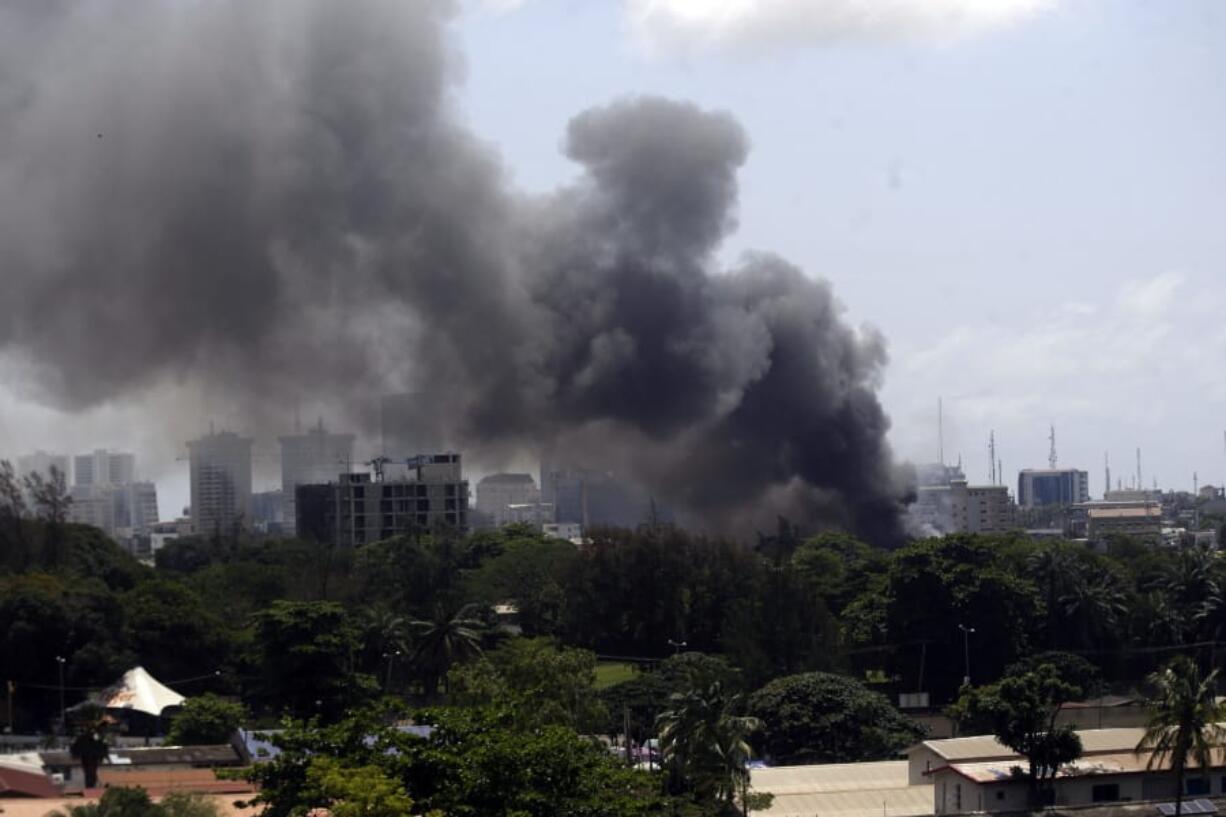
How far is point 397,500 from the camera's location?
109 m

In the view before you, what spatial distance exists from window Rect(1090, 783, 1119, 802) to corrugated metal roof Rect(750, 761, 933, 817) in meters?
3.27

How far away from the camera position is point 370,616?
182 feet

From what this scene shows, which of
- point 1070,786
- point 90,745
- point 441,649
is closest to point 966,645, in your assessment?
point 441,649

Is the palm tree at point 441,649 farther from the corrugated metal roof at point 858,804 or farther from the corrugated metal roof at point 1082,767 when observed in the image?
the corrugated metal roof at point 1082,767

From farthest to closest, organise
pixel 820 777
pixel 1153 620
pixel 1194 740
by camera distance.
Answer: pixel 1153 620, pixel 820 777, pixel 1194 740

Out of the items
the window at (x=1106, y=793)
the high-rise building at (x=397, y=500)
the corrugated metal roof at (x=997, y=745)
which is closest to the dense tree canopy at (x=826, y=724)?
the corrugated metal roof at (x=997, y=745)

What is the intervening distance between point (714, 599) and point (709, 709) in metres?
30.6

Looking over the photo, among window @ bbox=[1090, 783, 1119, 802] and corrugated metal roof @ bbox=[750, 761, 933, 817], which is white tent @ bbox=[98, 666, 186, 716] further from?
window @ bbox=[1090, 783, 1119, 802]

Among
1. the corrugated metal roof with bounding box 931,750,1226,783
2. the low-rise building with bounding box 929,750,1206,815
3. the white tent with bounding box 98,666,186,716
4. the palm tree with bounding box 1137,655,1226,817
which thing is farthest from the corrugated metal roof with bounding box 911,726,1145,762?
the white tent with bounding box 98,666,186,716

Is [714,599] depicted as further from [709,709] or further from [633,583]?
[709,709]

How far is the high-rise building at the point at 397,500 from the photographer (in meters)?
108

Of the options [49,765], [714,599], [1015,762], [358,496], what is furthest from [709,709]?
[358,496]

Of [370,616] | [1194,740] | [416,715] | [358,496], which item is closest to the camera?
[416,715]

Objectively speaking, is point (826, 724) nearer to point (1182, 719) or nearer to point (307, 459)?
point (1182, 719)
